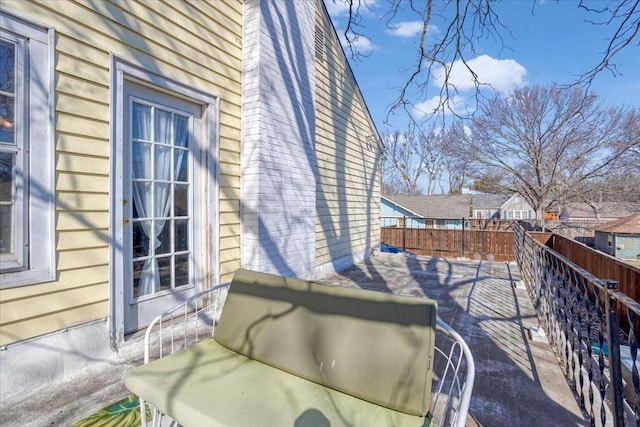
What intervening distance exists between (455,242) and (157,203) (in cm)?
1578

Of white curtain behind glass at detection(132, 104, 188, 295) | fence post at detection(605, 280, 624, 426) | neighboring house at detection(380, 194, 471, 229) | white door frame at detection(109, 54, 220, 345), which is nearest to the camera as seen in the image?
fence post at detection(605, 280, 624, 426)

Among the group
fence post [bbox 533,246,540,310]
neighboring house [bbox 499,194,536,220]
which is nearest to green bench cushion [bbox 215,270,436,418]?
fence post [bbox 533,246,540,310]

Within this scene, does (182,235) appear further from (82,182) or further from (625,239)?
(625,239)

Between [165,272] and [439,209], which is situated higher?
[439,209]

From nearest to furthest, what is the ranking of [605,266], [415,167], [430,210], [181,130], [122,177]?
1. [122,177]
2. [181,130]
3. [605,266]
4. [430,210]
5. [415,167]

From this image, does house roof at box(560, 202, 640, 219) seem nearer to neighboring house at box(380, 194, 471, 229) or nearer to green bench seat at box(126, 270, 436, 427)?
neighboring house at box(380, 194, 471, 229)

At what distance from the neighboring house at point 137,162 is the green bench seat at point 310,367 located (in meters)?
1.14

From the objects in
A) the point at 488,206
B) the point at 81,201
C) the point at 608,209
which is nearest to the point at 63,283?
the point at 81,201

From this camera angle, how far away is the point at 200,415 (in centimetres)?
153

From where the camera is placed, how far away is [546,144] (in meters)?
19.7

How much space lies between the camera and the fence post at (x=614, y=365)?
1691 millimetres

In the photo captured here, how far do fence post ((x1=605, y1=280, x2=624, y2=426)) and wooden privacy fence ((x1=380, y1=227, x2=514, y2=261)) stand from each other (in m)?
15.1

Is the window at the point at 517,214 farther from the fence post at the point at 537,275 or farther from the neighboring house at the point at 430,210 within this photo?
the fence post at the point at 537,275

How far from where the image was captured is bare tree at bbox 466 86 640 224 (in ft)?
59.8
